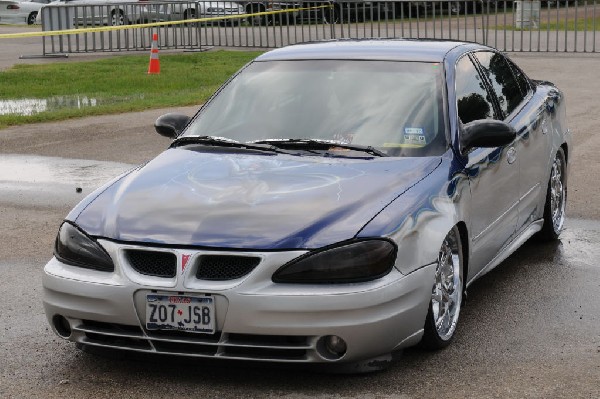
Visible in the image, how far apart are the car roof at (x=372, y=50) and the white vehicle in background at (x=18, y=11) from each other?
39265 millimetres

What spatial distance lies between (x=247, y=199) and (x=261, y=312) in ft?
2.38

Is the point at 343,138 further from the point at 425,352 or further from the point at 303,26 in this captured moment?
the point at 303,26

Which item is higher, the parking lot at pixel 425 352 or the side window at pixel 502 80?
the side window at pixel 502 80

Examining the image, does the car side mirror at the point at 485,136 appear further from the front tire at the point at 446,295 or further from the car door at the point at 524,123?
the car door at the point at 524,123

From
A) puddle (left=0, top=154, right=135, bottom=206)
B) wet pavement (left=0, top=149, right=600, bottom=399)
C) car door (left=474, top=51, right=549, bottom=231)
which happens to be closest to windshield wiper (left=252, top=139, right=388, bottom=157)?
wet pavement (left=0, top=149, right=600, bottom=399)

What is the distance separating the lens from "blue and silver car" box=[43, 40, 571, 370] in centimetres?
566

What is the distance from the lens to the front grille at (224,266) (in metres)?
5.68

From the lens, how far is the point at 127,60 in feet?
84.2

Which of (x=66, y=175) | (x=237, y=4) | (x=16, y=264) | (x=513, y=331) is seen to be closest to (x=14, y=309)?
(x=16, y=264)

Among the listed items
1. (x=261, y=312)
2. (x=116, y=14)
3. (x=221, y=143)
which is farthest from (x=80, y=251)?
(x=116, y=14)

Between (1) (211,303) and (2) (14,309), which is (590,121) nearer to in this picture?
(2) (14,309)

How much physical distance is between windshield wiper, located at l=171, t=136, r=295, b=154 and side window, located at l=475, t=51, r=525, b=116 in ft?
5.96

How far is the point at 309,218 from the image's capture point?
19.3ft

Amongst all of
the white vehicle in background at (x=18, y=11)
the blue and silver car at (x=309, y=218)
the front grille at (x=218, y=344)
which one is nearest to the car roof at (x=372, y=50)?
the blue and silver car at (x=309, y=218)
